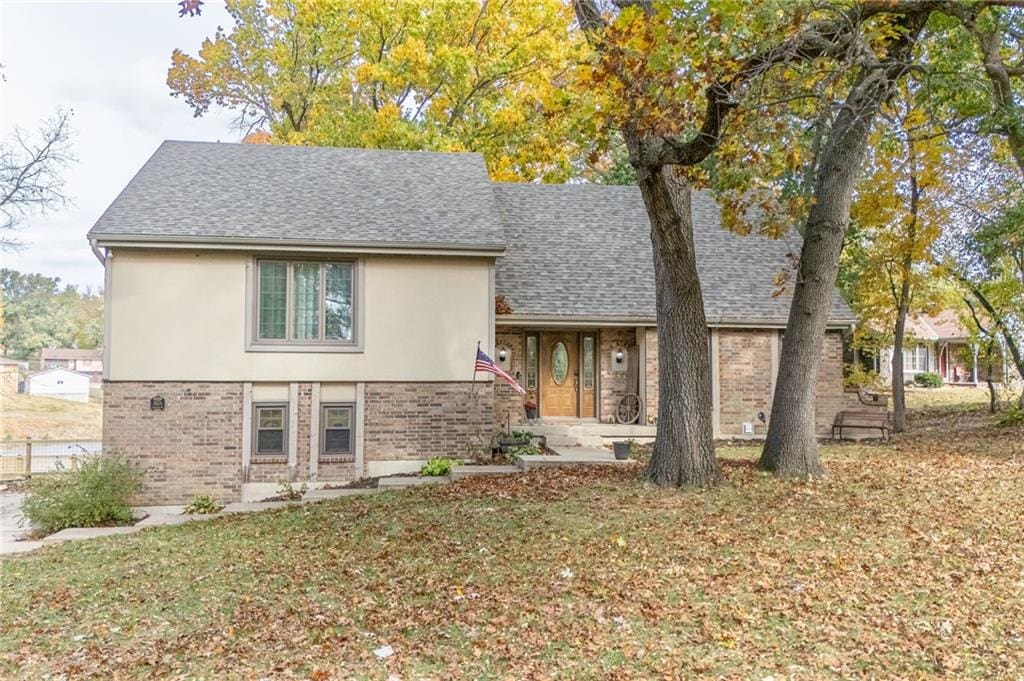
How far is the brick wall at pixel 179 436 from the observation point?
11.7 m

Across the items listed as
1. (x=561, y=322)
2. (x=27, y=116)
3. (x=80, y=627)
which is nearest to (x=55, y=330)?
(x=27, y=116)

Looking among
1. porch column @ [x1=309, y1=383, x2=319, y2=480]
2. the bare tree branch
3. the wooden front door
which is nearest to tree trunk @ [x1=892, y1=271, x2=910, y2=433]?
the wooden front door

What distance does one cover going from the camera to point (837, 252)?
9211 mm

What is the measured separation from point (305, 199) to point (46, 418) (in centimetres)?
2687

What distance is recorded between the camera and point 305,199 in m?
13.4

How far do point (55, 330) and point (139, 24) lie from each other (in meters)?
68.1

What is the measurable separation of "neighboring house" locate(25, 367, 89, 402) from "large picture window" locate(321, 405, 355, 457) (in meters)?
35.0

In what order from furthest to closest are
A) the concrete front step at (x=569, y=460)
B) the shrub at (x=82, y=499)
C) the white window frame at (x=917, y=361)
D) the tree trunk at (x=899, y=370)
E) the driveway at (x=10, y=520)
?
the white window frame at (x=917, y=361) < the tree trunk at (x=899, y=370) < the concrete front step at (x=569, y=460) < the shrub at (x=82, y=499) < the driveway at (x=10, y=520)

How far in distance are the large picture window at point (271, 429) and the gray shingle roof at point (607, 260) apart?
4.82 m

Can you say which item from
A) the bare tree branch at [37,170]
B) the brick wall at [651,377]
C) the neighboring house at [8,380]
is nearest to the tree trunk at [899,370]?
the brick wall at [651,377]

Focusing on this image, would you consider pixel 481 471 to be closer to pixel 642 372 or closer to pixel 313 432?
pixel 313 432

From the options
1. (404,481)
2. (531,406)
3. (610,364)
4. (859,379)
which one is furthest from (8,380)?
(859,379)

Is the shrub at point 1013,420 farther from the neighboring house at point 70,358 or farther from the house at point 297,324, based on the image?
the neighboring house at point 70,358

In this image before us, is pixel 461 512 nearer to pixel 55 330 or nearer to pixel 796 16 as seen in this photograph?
pixel 796 16
